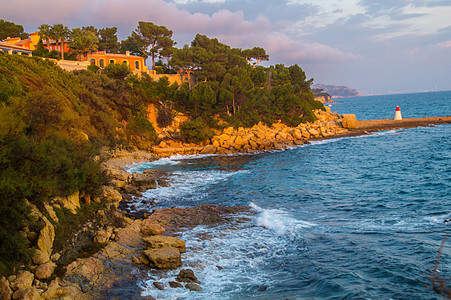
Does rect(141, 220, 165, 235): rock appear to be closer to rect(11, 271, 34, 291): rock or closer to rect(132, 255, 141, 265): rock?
rect(132, 255, 141, 265): rock

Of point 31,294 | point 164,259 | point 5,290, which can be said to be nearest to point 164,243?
point 164,259

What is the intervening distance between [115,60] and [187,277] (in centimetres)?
4659

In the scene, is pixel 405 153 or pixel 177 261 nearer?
pixel 177 261

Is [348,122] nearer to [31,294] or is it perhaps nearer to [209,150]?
[209,150]

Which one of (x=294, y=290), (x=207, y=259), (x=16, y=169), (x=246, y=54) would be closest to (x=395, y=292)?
(x=294, y=290)

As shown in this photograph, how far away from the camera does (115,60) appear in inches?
2009

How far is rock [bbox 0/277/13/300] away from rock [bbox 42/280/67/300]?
72cm

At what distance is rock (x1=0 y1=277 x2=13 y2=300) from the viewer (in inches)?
307

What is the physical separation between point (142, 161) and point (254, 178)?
12364 millimetres

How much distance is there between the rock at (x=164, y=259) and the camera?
10.7m

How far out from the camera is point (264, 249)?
40.4 ft

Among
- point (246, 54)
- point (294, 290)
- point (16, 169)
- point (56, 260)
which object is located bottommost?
point (294, 290)

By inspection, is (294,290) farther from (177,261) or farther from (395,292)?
(177,261)

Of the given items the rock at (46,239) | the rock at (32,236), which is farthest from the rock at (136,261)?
the rock at (32,236)
